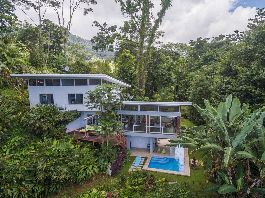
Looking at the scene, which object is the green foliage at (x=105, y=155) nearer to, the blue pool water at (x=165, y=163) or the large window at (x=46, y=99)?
the blue pool water at (x=165, y=163)

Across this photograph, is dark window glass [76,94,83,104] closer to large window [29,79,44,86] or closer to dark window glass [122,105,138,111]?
large window [29,79,44,86]

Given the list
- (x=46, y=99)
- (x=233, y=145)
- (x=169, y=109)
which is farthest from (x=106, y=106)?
(x=233, y=145)

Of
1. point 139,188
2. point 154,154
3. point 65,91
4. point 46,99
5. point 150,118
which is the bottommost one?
point 139,188

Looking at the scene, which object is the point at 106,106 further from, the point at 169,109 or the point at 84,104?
the point at 169,109

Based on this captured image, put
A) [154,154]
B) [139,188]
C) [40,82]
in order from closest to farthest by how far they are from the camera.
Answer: [139,188]
[154,154]
[40,82]

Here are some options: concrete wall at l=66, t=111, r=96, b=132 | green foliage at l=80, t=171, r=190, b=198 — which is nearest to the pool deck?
green foliage at l=80, t=171, r=190, b=198

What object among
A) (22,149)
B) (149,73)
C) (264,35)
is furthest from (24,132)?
(264,35)

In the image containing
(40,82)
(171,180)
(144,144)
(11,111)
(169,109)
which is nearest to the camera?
(171,180)
